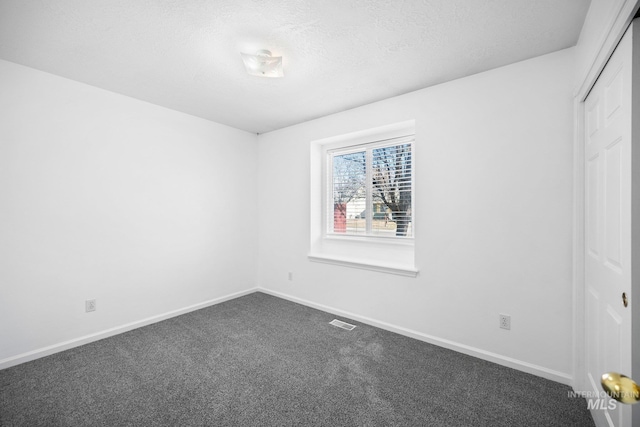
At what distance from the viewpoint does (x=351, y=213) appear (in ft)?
12.1

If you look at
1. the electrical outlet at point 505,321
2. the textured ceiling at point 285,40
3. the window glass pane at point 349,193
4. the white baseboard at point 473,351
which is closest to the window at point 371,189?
the window glass pane at point 349,193

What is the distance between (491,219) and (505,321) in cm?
85

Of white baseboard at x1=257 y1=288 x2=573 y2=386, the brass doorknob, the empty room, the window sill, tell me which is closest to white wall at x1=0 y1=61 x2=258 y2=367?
the empty room

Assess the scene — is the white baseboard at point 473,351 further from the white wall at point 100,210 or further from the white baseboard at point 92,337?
the white wall at point 100,210

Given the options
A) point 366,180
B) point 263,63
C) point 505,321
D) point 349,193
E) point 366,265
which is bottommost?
point 505,321

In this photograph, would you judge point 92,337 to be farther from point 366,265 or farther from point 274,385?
point 366,265

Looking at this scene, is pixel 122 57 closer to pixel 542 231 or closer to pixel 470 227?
pixel 470 227

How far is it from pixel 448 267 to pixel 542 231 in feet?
2.56

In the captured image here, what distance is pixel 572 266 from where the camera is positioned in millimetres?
2023

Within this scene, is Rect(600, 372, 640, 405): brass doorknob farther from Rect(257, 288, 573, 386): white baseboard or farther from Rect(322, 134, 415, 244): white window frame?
Rect(322, 134, 415, 244): white window frame

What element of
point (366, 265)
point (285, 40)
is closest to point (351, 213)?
point (366, 265)

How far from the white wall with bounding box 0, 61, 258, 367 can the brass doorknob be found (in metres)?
3.61

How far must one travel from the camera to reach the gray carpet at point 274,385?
1709mm

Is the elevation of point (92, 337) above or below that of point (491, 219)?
below
